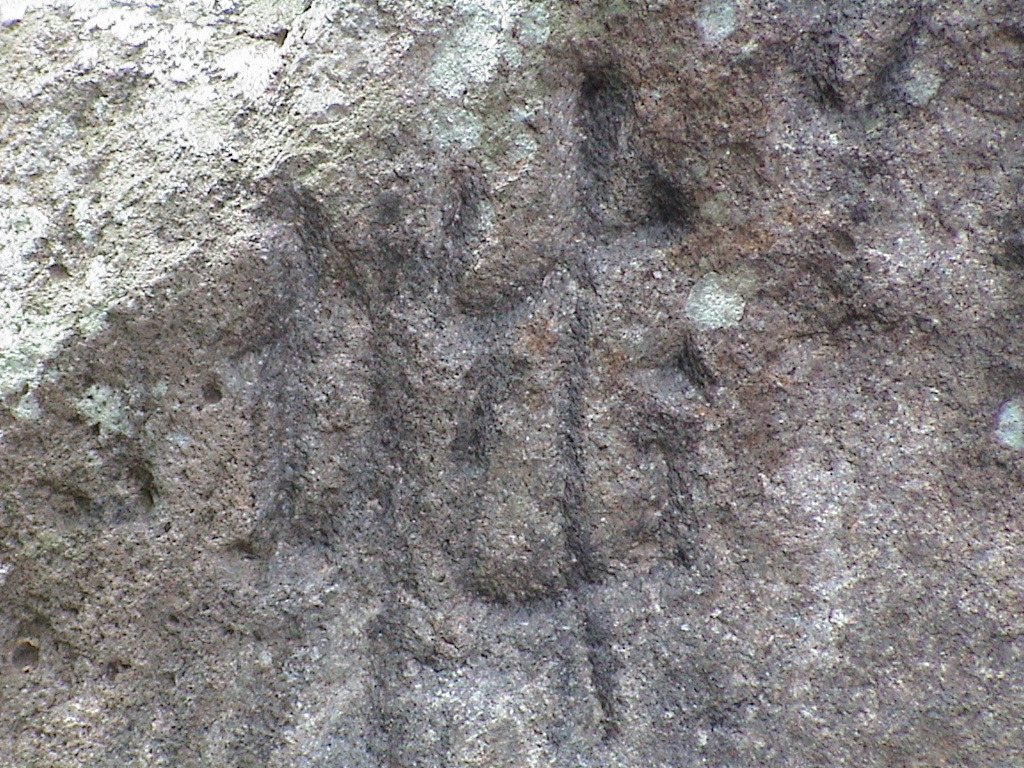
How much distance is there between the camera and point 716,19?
891mm

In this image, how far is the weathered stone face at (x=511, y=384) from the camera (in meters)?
0.90

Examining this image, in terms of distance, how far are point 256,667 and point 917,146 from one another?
2.31 ft

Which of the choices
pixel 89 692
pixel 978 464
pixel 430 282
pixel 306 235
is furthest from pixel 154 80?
pixel 978 464

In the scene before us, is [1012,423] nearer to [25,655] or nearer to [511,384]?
[511,384]

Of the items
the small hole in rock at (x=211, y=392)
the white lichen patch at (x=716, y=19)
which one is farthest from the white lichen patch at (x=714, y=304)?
the small hole in rock at (x=211, y=392)

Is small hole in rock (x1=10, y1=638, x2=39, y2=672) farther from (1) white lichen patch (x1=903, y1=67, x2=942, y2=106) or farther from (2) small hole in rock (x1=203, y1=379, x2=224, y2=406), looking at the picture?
(1) white lichen patch (x1=903, y1=67, x2=942, y2=106)

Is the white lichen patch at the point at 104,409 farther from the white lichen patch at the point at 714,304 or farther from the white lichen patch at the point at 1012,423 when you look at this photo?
the white lichen patch at the point at 1012,423

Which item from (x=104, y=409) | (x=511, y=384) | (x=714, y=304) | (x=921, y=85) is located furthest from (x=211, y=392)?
(x=921, y=85)

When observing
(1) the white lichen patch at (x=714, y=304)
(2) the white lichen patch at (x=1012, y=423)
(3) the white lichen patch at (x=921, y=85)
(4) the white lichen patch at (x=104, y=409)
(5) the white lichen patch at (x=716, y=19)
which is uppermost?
(5) the white lichen patch at (x=716, y=19)

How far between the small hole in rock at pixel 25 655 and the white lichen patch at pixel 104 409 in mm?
198

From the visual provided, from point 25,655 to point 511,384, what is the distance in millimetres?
471

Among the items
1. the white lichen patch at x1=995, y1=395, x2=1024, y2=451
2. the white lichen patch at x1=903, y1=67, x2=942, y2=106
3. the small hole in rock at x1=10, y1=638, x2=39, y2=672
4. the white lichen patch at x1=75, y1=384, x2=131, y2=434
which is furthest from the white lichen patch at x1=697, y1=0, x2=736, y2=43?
the small hole in rock at x1=10, y1=638, x2=39, y2=672

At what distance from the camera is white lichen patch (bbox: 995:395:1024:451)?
3.20 ft

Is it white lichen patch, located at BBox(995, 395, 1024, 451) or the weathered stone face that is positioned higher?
the weathered stone face
